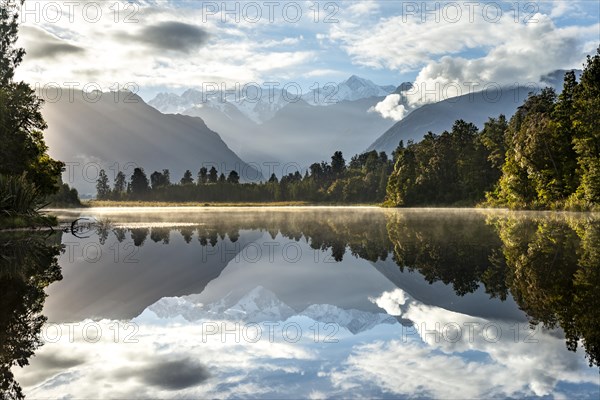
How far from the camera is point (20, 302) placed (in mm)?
13352

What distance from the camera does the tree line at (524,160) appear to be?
211ft

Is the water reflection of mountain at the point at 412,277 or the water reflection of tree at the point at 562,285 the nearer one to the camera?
the water reflection of tree at the point at 562,285

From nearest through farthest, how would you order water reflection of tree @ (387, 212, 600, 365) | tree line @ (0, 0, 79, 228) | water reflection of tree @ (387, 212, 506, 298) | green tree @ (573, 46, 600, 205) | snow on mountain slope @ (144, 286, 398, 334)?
water reflection of tree @ (387, 212, 600, 365), snow on mountain slope @ (144, 286, 398, 334), water reflection of tree @ (387, 212, 506, 298), tree line @ (0, 0, 79, 228), green tree @ (573, 46, 600, 205)

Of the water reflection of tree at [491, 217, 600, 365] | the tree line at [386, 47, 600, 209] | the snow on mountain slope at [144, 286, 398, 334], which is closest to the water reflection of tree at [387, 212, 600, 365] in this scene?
the water reflection of tree at [491, 217, 600, 365]

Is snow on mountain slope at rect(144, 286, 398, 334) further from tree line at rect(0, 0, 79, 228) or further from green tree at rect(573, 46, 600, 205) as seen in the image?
green tree at rect(573, 46, 600, 205)

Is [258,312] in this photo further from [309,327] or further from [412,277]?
[412,277]

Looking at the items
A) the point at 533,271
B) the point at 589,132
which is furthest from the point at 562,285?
the point at 589,132

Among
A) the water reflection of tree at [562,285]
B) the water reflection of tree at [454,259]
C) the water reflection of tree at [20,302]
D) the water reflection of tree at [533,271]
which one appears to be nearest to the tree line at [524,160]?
the water reflection of tree at [454,259]

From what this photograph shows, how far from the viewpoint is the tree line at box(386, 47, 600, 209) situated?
6444 centimetres

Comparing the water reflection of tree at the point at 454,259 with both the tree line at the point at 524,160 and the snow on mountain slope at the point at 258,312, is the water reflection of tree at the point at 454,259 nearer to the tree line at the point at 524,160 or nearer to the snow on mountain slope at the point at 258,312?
the snow on mountain slope at the point at 258,312

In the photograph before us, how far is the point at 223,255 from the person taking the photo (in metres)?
25.6

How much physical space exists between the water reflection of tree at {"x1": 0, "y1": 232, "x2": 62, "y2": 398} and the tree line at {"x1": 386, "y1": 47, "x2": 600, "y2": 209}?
194 feet

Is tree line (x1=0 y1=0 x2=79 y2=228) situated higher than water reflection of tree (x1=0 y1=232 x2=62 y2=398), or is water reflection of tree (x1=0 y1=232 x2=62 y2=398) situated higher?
tree line (x1=0 y1=0 x2=79 y2=228)

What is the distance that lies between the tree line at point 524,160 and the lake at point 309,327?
50709 millimetres
